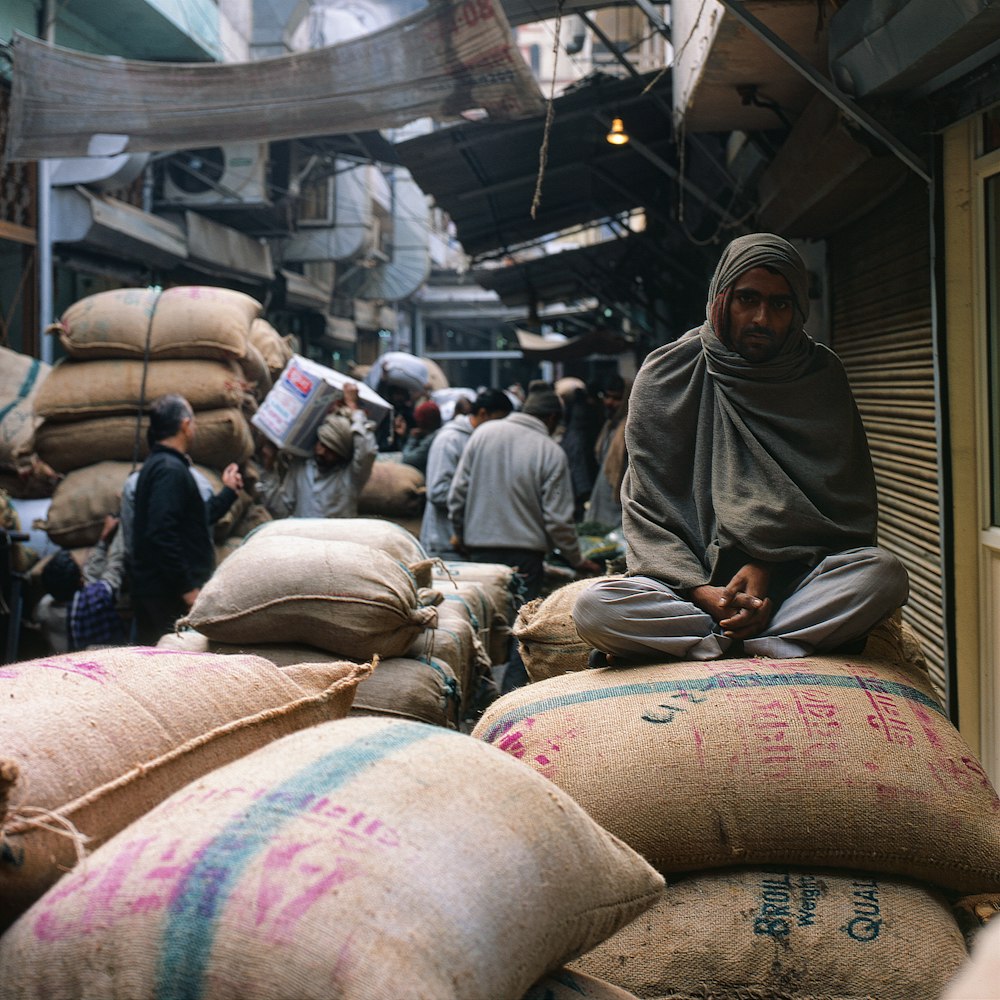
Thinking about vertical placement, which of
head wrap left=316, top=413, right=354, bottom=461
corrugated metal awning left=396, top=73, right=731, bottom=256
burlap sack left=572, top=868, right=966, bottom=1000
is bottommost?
burlap sack left=572, top=868, right=966, bottom=1000

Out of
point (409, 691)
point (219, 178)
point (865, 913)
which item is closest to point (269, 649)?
point (409, 691)

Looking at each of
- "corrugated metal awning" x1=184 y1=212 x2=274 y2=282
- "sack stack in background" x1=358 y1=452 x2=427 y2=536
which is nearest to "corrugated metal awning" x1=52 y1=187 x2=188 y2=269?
"corrugated metal awning" x1=184 y1=212 x2=274 y2=282

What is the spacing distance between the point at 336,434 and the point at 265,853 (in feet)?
17.9

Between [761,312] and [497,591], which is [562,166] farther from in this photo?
[761,312]

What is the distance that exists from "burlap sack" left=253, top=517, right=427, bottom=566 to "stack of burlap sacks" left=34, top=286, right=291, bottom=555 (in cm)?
218

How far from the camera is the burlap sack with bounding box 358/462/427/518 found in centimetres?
828

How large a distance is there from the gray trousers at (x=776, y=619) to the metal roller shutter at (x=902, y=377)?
1.70 m

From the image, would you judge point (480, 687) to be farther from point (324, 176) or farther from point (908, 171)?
point (324, 176)

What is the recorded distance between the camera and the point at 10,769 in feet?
5.10

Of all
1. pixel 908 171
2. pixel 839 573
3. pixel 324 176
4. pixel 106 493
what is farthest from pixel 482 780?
pixel 324 176

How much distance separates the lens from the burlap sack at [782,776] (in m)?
2.39

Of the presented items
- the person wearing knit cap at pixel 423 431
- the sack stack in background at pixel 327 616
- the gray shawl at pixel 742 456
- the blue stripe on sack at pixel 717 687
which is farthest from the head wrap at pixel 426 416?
the blue stripe on sack at pixel 717 687

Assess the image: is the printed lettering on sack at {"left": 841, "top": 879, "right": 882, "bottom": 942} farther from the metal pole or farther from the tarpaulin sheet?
the metal pole

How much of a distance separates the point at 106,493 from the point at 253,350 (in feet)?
4.32
